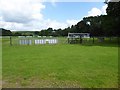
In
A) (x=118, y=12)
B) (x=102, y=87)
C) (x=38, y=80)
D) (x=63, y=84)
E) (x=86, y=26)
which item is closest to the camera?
(x=102, y=87)

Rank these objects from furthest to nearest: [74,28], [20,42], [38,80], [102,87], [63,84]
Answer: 1. [74,28]
2. [20,42]
3. [38,80]
4. [63,84]
5. [102,87]

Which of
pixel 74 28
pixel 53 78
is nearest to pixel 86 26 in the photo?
pixel 74 28

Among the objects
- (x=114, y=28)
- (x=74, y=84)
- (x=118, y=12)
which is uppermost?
(x=118, y=12)

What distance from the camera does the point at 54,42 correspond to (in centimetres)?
3856

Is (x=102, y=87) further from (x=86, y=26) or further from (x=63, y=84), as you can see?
(x=86, y=26)

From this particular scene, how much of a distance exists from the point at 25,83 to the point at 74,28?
108 meters

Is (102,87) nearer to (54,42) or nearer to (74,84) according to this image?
(74,84)

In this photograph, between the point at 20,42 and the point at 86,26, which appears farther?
the point at 86,26

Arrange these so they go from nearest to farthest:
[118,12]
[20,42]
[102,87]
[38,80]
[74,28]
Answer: [102,87]
[38,80]
[20,42]
[118,12]
[74,28]

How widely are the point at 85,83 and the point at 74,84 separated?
1.21 feet

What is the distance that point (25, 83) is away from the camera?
8.05 meters

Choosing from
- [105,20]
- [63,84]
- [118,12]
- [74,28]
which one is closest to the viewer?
[63,84]

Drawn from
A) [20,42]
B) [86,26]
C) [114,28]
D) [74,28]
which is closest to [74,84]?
Result: [20,42]

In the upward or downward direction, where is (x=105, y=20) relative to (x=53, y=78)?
upward
